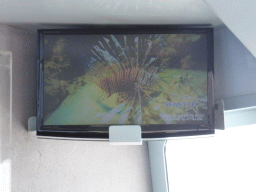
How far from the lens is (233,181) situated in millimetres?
2156

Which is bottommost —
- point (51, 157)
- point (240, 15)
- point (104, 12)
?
point (51, 157)

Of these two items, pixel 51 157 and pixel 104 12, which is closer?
pixel 104 12

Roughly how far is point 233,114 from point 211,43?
435 millimetres

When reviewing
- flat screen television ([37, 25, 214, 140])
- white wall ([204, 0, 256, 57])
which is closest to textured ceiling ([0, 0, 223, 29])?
flat screen television ([37, 25, 214, 140])

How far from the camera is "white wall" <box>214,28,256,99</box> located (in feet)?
4.35

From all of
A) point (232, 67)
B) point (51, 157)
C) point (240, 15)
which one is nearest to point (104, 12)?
point (240, 15)

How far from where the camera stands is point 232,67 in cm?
137

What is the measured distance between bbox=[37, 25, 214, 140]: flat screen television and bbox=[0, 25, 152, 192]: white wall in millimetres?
194

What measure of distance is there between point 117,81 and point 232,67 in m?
0.54

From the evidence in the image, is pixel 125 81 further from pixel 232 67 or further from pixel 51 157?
pixel 51 157

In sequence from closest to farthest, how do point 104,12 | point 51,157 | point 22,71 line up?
1. point 104,12
2. point 22,71
3. point 51,157

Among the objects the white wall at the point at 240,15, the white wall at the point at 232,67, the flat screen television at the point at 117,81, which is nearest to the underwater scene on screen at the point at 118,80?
the flat screen television at the point at 117,81

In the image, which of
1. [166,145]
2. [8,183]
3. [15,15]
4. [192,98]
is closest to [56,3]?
[15,15]

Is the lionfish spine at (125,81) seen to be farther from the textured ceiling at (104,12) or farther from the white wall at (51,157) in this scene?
the white wall at (51,157)
